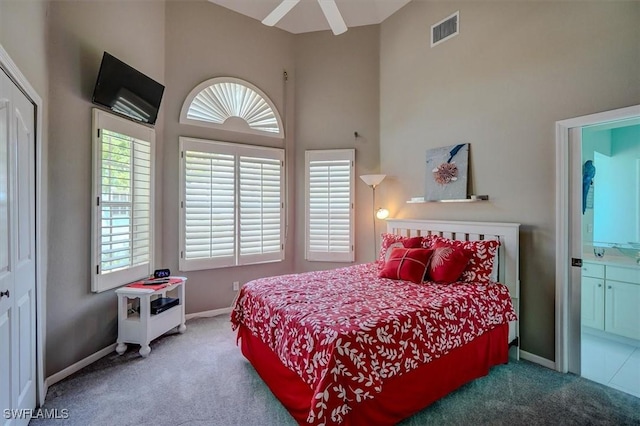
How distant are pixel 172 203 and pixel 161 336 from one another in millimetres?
1540

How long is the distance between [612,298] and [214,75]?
5351mm

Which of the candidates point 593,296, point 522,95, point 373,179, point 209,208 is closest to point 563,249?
point 593,296

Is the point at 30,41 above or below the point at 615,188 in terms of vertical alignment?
above

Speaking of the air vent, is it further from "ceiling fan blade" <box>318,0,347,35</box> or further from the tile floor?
the tile floor

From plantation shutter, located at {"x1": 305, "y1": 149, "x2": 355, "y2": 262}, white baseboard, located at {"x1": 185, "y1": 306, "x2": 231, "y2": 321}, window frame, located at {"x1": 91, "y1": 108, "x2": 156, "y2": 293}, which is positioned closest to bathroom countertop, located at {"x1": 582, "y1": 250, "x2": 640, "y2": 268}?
plantation shutter, located at {"x1": 305, "y1": 149, "x2": 355, "y2": 262}

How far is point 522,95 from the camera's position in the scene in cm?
283

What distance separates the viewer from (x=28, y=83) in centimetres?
197

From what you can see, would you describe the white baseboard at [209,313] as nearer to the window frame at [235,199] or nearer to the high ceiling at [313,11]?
the window frame at [235,199]

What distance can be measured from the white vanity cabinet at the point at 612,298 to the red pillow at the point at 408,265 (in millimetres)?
2018

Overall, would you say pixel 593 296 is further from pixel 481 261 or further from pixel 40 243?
pixel 40 243

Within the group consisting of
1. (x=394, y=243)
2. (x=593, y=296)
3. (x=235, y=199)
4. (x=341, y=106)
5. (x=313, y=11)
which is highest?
(x=313, y=11)

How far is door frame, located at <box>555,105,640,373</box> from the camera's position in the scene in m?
2.55

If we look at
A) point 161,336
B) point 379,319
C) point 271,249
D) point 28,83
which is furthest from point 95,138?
point 379,319

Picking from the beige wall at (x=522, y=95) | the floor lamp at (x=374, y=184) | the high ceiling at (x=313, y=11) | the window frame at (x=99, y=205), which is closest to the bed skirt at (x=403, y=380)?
the beige wall at (x=522, y=95)
